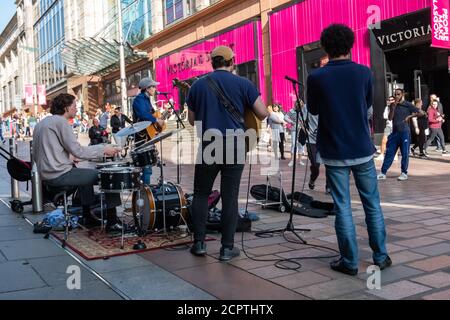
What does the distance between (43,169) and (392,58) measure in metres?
13.6

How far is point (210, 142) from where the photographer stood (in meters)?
4.24

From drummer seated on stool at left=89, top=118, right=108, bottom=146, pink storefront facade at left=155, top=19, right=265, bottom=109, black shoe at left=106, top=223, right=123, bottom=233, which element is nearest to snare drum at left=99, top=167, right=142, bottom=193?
black shoe at left=106, top=223, right=123, bottom=233

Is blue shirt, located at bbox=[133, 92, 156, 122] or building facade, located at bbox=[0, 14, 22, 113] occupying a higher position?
building facade, located at bbox=[0, 14, 22, 113]

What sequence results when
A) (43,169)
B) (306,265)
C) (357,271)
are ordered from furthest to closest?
(43,169) → (306,265) → (357,271)

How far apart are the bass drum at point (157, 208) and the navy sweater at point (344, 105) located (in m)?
1.94

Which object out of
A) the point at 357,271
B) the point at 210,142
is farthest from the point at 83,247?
the point at 357,271

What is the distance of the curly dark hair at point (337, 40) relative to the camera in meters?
3.77

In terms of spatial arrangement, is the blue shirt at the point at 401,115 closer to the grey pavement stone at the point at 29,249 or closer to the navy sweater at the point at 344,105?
the navy sweater at the point at 344,105

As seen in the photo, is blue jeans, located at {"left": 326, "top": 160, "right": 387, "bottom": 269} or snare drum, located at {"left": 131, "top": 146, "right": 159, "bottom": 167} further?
snare drum, located at {"left": 131, "top": 146, "right": 159, "bottom": 167}

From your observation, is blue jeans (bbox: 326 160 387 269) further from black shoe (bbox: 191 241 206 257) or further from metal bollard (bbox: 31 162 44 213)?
metal bollard (bbox: 31 162 44 213)

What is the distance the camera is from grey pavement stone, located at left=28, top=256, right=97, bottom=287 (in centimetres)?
385

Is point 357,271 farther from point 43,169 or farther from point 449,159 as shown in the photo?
point 449,159

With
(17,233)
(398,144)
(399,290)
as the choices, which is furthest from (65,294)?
(398,144)

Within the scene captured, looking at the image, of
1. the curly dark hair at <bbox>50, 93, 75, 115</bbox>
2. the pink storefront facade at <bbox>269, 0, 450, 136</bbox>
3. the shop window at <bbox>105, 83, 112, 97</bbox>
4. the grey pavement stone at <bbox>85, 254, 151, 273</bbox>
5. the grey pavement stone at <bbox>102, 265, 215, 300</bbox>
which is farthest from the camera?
the shop window at <bbox>105, 83, 112, 97</bbox>
